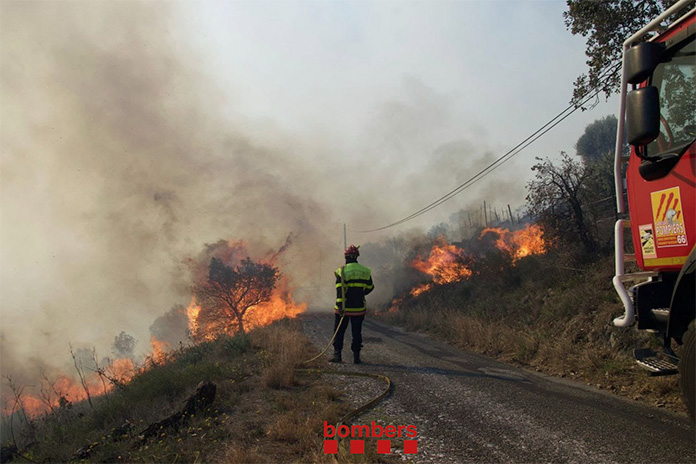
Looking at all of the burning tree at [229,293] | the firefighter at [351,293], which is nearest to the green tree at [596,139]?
the burning tree at [229,293]

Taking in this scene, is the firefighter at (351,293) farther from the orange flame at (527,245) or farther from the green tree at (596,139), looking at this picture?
the green tree at (596,139)

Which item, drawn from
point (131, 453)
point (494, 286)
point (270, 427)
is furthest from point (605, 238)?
point (131, 453)

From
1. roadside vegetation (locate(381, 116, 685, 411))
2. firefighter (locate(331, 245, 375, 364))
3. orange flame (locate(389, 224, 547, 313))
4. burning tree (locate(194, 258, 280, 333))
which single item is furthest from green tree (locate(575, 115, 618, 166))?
firefighter (locate(331, 245, 375, 364))

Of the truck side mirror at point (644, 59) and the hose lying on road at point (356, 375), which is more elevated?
the truck side mirror at point (644, 59)

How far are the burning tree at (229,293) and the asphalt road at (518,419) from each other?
26.4 meters

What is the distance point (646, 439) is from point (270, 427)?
12.2 feet

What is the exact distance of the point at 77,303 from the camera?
316ft

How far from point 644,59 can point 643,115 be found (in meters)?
0.49

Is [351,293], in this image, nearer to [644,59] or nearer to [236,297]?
[644,59]

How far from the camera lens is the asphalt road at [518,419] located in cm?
339

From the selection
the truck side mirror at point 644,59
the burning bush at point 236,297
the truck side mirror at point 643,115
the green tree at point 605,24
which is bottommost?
the burning bush at point 236,297

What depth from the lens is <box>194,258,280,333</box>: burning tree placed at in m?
30.9

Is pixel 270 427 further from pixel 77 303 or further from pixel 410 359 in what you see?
pixel 77 303

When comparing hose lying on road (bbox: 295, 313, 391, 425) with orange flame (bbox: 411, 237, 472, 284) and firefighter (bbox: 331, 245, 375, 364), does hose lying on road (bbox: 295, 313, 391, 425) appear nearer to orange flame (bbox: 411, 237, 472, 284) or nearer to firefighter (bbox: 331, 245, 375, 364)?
firefighter (bbox: 331, 245, 375, 364)
